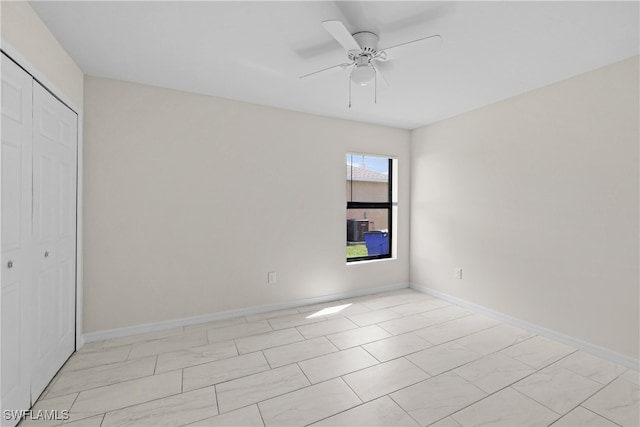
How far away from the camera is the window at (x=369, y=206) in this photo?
4051 mm

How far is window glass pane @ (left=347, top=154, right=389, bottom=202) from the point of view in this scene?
13.2 feet

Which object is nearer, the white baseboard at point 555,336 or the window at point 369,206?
the white baseboard at point 555,336

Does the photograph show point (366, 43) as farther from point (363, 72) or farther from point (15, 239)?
point (15, 239)

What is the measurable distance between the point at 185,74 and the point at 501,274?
3726mm

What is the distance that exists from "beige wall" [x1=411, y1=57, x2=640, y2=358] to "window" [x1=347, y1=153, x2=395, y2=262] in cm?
76

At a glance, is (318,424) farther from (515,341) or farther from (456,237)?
(456,237)

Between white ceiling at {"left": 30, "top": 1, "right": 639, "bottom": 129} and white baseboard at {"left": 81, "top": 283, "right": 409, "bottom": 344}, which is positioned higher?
white ceiling at {"left": 30, "top": 1, "right": 639, "bottom": 129}

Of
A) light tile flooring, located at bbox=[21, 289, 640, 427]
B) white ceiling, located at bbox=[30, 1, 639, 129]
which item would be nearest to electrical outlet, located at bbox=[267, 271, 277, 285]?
light tile flooring, located at bbox=[21, 289, 640, 427]

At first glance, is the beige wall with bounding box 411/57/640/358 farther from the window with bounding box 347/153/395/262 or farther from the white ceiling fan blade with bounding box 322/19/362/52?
the white ceiling fan blade with bounding box 322/19/362/52

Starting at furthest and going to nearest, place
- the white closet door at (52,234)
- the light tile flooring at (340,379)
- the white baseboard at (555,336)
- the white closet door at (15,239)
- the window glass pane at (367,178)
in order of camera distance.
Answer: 1. the window glass pane at (367,178)
2. the white baseboard at (555,336)
3. the white closet door at (52,234)
4. the light tile flooring at (340,379)
5. the white closet door at (15,239)

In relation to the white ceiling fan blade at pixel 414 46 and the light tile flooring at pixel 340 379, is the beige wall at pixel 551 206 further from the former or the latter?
the white ceiling fan blade at pixel 414 46

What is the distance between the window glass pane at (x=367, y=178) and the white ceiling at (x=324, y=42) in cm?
124

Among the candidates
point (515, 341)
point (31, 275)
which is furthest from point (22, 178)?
point (515, 341)

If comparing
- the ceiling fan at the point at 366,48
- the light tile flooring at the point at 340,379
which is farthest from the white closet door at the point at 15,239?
the ceiling fan at the point at 366,48
